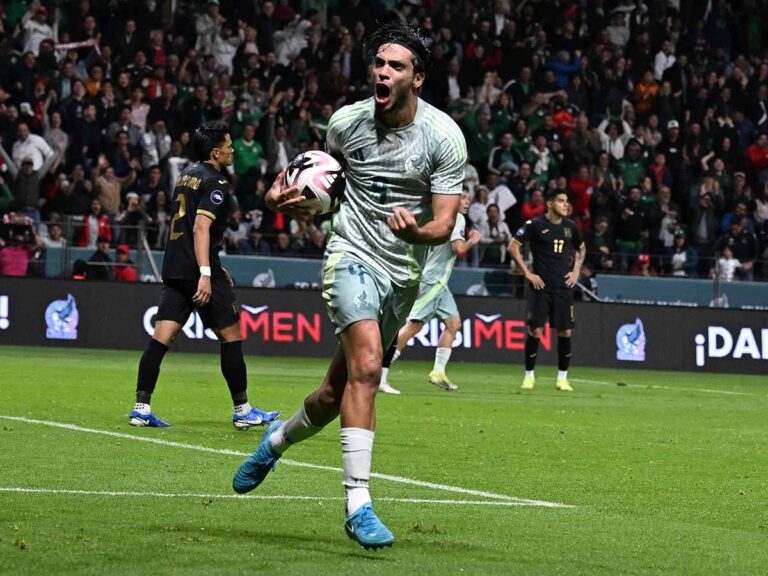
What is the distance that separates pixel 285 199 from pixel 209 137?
4.61 metres

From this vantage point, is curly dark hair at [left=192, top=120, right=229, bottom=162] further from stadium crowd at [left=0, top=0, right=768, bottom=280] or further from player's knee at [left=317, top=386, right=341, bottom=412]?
stadium crowd at [left=0, top=0, right=768, bottom=280]

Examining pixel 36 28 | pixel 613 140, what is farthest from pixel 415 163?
pixel 613 140

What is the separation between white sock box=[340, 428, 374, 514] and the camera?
6270mm

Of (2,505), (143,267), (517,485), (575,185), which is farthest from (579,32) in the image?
(2,505)

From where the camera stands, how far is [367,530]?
240 inches

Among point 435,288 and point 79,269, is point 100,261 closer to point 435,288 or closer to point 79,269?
point 79,269

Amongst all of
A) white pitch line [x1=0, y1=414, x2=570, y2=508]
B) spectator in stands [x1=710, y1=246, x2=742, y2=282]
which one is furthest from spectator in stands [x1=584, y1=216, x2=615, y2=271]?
white pitch line [x1=0, y1=414, x2=570, y2=508]

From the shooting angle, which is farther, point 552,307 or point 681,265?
point 681,265

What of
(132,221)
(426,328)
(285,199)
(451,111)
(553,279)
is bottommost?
(426,328)

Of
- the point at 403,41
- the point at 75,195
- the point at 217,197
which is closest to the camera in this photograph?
the point at 403,41

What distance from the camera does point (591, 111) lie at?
30.8m

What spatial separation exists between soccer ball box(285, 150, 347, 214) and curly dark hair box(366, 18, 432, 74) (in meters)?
0.54

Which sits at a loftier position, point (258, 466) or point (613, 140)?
point (613, 140)

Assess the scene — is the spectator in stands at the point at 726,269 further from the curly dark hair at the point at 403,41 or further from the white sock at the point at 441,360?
the curly dark hair at the point at 403,41
